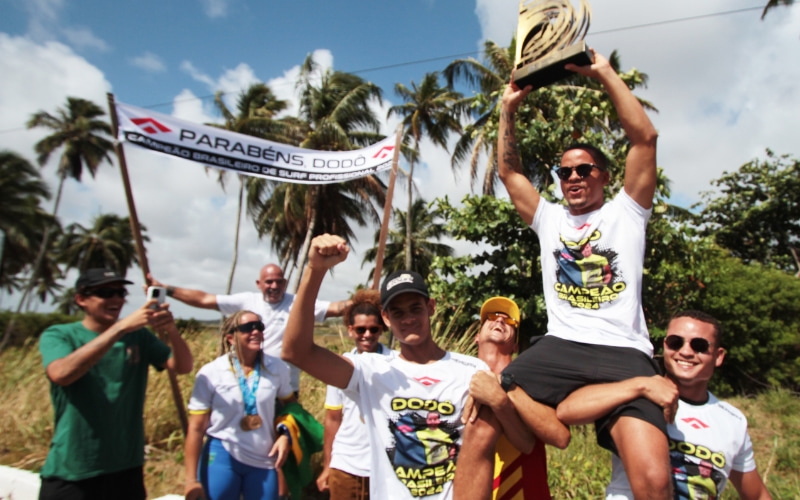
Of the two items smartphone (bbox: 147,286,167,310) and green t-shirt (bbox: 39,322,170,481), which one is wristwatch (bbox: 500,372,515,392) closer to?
smartphone (bbox: 147,286,167,310)

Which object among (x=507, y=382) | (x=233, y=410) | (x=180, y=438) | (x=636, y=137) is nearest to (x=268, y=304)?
(x=233, y=410)

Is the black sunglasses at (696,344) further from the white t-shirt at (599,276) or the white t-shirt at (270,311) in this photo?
the white t-shirt at (270,311)

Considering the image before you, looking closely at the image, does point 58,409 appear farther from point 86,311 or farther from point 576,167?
point 576,167

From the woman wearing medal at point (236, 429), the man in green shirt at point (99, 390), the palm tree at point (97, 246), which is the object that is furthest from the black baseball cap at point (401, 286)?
the palm tree at point (97, 246)

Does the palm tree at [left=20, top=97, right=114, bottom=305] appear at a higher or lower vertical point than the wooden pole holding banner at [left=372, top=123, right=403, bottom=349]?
higher

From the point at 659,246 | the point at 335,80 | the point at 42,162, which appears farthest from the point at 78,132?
the point at 659,246

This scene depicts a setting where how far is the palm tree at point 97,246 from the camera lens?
173 ft

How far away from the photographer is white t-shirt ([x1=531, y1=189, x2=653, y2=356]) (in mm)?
2312

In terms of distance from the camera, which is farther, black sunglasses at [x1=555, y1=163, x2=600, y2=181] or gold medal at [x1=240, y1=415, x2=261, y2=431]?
gold medal at [x1=240, y1=415, x2=261, y2=431]

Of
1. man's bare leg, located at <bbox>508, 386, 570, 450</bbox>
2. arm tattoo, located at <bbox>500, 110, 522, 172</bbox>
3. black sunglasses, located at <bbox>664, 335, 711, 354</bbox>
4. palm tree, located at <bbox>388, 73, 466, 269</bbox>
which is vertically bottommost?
man's bare leg, located at <bbox>508, 386, 570, 450</bbox>

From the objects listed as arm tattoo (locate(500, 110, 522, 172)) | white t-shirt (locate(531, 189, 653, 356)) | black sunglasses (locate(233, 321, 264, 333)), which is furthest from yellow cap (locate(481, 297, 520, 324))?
black sunglasses (locate(233, 321, 264, 333))

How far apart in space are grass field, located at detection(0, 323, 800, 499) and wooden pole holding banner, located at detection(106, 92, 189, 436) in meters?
1.89

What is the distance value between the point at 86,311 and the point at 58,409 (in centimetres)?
56

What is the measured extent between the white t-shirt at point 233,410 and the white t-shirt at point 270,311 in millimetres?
944
